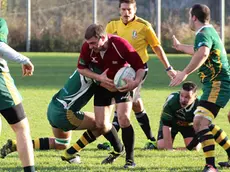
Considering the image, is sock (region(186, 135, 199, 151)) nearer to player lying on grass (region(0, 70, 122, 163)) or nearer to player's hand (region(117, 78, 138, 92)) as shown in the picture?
player lying on grass (region(0, 70, 122, 163))

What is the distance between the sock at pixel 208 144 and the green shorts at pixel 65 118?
1.55 metres

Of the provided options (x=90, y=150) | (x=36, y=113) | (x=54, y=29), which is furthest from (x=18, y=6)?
(x=90, y=150)

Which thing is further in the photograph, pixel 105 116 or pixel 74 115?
pixel 74 115

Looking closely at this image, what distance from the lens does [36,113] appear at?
13.4 m

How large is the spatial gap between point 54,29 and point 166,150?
29.7 meters

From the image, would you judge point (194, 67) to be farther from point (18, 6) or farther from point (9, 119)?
point (18, 6)

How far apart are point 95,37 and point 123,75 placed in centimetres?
54

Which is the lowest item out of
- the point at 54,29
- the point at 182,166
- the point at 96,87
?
the point at 54,29

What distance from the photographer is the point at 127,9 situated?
999 centimetres

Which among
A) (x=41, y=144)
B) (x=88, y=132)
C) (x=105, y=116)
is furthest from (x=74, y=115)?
(x=41, y=144)

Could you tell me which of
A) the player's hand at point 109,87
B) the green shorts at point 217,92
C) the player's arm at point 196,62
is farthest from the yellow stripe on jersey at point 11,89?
the green shorts at point 217,92

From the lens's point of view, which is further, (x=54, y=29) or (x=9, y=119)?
(x=54, y=29)

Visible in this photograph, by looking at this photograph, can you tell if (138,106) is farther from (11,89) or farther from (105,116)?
(11,89)

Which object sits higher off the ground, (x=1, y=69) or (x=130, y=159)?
(x=1, y=69)
